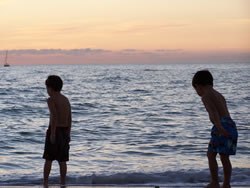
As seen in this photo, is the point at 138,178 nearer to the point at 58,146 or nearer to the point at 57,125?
the point at 58,146

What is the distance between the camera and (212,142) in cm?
417

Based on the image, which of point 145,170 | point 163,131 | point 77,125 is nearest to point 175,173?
point 145,170

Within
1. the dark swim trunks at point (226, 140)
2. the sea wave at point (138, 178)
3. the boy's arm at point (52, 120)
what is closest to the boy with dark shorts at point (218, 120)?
the dark swim trunks at point (226, 140)

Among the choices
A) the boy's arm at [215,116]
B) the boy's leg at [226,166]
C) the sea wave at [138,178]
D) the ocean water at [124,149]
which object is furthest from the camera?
the ocean water at [124,149]

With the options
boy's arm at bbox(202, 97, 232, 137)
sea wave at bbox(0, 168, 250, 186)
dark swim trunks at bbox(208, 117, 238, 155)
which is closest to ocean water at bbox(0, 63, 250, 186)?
sea wave at bbox(0, 168, 250, 186)

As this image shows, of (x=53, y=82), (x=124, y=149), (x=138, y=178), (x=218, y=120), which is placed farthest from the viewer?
(x=124, y=149)

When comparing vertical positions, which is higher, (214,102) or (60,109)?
(214,102)

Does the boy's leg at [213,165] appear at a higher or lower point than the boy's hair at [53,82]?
lower

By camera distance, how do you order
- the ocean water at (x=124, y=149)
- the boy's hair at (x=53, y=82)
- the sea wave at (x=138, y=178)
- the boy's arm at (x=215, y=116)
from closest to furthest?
the boy's arm at (x=215, y=116) → the boy's hair at (x=53, y=82) → the sea wave at (x=138, y=178) → the ocean water at (x=124, y=149)

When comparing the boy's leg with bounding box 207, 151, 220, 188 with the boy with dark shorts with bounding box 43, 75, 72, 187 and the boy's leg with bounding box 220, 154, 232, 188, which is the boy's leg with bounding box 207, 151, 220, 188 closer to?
the boy's leg with bounding box 220, 154, 232, 188

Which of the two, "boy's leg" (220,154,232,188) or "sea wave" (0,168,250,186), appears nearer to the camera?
"boy's leg" (220,154,232,188)

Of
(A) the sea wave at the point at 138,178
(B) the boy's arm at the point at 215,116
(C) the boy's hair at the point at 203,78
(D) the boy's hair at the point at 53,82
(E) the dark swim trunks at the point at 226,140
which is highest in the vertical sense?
(C) the boy's hair at the point at 203,78

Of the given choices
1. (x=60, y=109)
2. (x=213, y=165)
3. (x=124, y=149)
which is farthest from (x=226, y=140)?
(x=124, y=149)

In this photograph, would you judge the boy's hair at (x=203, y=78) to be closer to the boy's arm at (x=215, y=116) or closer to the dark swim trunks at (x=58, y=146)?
the boy's arm at (x=215, y=116)
